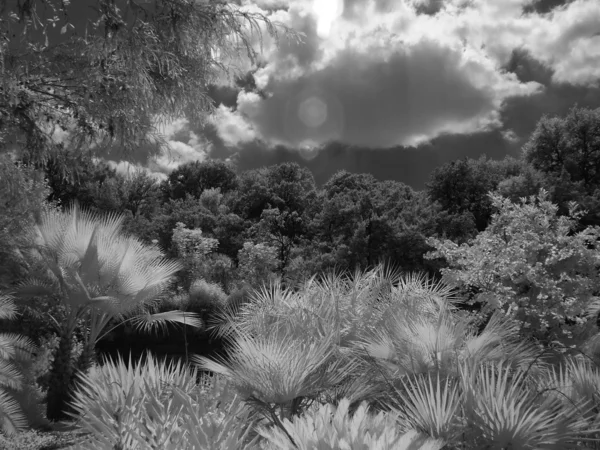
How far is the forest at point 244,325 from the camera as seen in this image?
7.59ft

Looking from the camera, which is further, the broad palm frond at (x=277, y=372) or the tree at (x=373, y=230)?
the tree at (x=373, y=230)

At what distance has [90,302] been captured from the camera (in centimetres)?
845

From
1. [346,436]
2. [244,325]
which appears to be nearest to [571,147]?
[244,325]

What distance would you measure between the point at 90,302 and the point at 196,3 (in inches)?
210

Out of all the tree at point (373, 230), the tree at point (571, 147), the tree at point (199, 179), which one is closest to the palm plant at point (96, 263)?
the tree at point (373, 230)

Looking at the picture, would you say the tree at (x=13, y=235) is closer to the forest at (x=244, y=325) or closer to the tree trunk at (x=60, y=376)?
the forest at (x=244, y=325)

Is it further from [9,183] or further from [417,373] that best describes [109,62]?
[417,373]

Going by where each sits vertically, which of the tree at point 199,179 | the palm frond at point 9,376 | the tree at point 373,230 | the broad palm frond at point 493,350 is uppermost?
the tree at point 199,179

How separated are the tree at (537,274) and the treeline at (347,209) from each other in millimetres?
8821

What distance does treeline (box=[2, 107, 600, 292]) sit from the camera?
24406 millimetres

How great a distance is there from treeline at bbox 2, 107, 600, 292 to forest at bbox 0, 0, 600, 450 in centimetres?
146

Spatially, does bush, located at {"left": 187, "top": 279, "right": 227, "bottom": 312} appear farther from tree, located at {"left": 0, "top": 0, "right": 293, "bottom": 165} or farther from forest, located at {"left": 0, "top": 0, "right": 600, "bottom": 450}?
tree, located at {"left": 0, "top": 0, "right": 293, "bottom": 165}

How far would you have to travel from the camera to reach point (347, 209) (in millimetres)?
25797

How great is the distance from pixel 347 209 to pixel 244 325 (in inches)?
732
